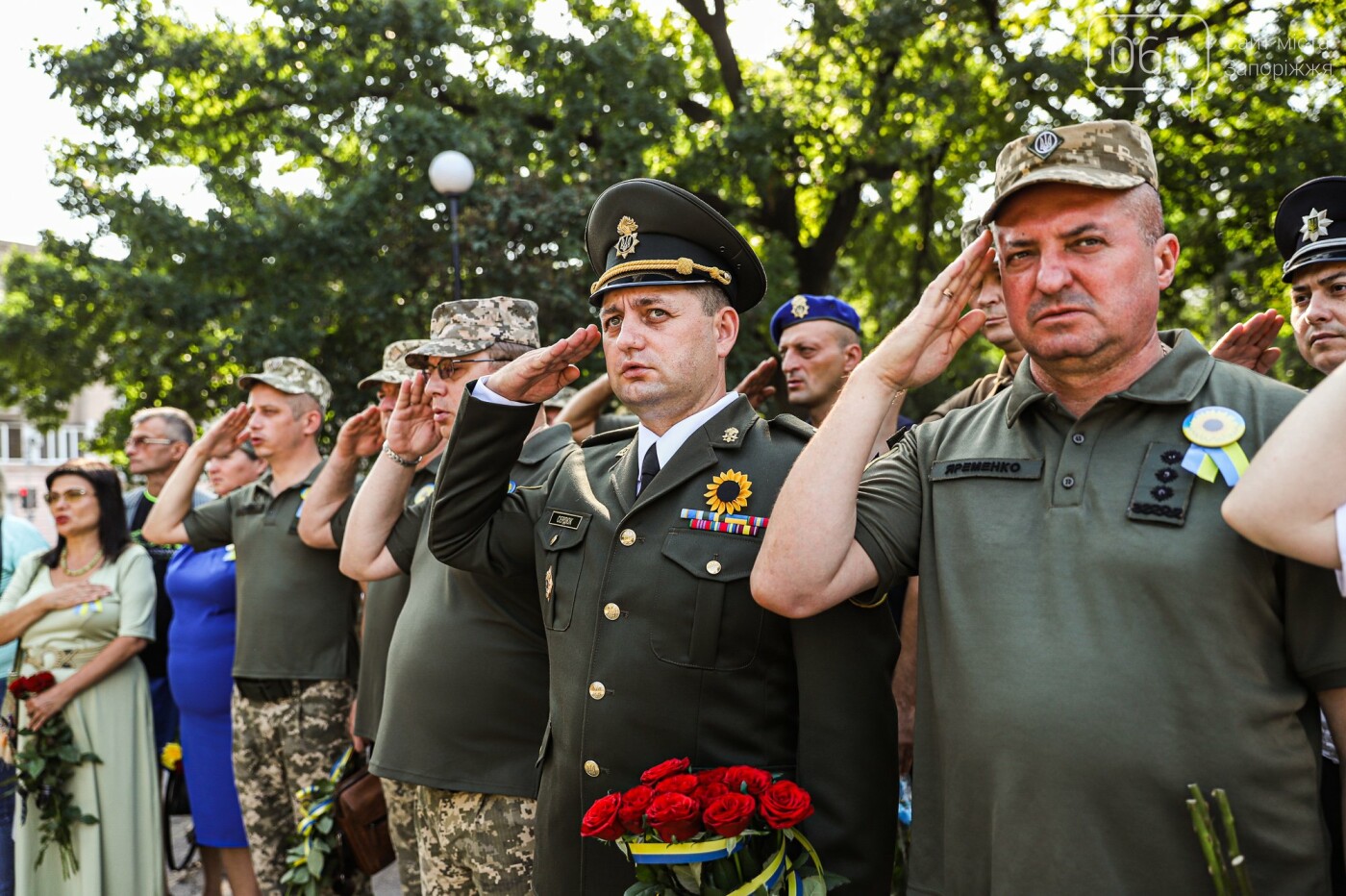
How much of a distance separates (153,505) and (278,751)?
7.56ft

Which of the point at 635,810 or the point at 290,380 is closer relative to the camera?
the point at 635,810

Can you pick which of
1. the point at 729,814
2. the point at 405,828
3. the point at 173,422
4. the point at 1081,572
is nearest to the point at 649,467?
the point at 729,814

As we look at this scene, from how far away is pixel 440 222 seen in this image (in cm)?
1025

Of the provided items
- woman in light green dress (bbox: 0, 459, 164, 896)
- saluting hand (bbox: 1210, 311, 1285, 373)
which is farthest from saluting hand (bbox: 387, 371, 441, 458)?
woman in light green dress (bbox: 0, 459, 164, 896)

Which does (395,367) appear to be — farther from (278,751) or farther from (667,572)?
(667,572)

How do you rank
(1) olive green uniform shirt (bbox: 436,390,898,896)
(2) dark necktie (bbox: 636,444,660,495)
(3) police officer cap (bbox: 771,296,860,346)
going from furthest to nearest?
(3) police officer cap (bbox: 771,296,860,346), (2) dark necktie (bbox: 636,444,660,495), (1) olive green uniform shirt (bbox: 436,390,898,896)

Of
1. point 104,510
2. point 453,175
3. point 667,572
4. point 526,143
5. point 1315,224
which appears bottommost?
point 667,572

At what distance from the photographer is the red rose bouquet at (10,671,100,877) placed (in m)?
5.09

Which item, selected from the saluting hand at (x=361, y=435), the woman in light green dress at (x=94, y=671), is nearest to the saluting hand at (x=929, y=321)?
the saluting hand at (x=361, y=435)

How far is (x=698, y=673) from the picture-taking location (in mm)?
2439

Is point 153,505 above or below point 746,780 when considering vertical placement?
above

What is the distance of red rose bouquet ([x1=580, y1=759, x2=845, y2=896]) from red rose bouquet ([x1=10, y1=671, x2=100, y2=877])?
413cm

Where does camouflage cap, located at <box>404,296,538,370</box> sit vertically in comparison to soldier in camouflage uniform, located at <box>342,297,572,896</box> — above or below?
above

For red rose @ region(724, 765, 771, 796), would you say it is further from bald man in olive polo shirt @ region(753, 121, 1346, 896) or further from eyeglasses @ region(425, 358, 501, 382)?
eyeglasses @ region(425, 358, 501, 382)
